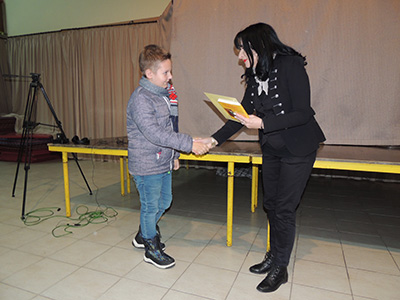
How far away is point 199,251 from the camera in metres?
1.90

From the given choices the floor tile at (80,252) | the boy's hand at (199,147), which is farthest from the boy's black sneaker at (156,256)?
the boy's hand at (199,147)

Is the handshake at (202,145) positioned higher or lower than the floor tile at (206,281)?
higher

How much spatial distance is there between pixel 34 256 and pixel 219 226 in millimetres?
1351

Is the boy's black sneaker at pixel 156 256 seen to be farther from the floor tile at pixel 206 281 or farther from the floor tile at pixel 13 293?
the floor tile at pixel 13 293

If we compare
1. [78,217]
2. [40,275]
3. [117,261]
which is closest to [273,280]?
[117,261]

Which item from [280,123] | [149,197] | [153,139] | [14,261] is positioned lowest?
[14,261]

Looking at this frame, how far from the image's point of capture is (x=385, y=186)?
3.68m

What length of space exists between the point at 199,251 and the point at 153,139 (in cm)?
88

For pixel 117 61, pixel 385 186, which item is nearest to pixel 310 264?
pixel 385 186

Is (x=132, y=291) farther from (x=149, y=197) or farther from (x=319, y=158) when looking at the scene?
(x=319, y=158)

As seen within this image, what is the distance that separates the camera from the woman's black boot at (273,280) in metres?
1.45

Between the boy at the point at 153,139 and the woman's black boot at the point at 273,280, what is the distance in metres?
0.56

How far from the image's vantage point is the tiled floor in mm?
1481

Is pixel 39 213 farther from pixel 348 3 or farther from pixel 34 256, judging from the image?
pixel 348 3
